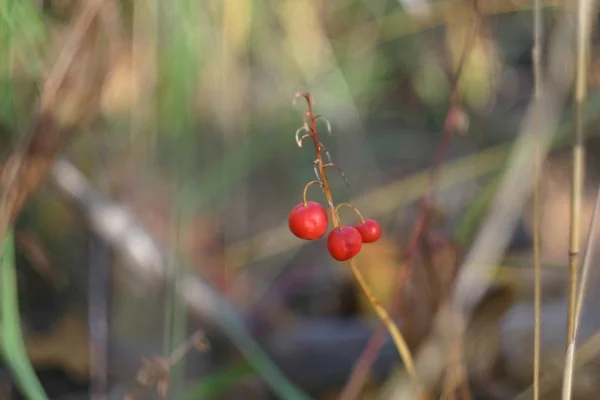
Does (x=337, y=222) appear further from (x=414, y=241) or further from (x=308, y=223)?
(x=414, y=241)

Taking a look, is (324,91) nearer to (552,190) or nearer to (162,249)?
(552,190)

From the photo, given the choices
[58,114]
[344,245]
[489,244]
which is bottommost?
[344,245]

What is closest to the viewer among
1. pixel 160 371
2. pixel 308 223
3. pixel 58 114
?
pixel 308 223

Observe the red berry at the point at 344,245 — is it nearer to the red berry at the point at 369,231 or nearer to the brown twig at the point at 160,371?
the red berry at the point at 369,231

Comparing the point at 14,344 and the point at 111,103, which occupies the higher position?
the point at 111,103

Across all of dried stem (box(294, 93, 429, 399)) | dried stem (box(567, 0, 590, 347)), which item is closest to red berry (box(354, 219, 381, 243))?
dried stem (box(294, 93, 429, 399))

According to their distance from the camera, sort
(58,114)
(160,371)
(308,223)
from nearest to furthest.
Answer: (308,223) < (160,371) < (58,114)

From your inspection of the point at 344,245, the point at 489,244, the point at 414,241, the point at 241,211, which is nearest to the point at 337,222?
the point at 344,245

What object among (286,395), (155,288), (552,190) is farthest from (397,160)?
(286,395)
